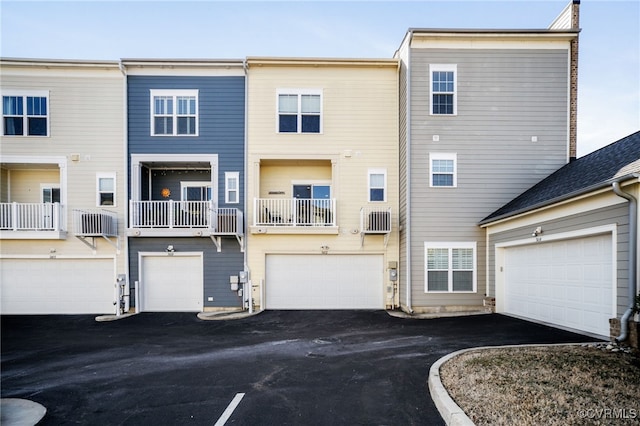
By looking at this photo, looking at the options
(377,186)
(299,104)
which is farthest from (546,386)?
(299,104)

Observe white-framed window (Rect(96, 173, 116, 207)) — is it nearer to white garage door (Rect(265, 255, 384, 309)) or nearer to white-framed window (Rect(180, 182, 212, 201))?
white-framed window (Rect(180, 182, 212, 201))

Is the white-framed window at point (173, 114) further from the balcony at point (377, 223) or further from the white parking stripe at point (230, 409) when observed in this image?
the white parking stripe at point (230, 409)

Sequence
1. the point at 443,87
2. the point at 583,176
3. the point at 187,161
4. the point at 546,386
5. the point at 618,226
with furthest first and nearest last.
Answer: the point at 187,161 → the point at 443,87 → the point at 583,176 → the point at 618,226 → the point at 546,386

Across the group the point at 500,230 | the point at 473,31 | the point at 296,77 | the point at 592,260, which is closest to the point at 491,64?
the point at 473,31

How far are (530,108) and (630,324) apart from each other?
848cm

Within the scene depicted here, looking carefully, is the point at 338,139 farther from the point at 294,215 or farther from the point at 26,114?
the point at 26,114

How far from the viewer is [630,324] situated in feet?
23.9

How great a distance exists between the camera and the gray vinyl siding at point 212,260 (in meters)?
14.2

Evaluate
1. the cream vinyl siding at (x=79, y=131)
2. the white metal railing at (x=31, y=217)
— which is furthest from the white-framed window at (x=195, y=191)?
the white metal railing at (x=31, y=217)

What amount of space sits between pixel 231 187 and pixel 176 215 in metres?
2.20

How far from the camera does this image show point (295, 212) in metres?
14.0

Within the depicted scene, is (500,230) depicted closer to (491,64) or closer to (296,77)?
(491,64)

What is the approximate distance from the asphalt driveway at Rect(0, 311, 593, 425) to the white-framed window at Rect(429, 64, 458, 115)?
7.13 meters

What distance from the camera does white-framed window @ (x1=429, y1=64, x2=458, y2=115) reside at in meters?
13.5
